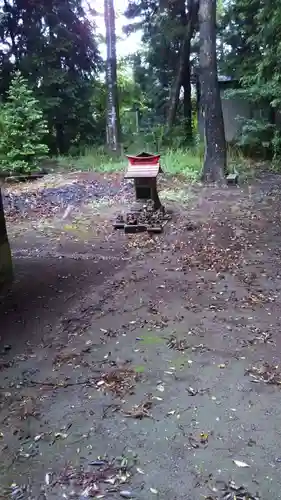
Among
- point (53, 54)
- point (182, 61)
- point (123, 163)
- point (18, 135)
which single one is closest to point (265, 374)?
point (18, 135)

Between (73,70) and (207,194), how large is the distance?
848 cm

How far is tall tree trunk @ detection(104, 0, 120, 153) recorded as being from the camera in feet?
39.1

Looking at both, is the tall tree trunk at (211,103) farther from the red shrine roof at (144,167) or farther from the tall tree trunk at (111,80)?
the tall tree trunk at (111,80)

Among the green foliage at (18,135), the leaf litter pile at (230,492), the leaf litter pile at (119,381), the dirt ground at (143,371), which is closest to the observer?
the leaf litter pile at (230,492)

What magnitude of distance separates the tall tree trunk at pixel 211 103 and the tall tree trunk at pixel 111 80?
3.99 m

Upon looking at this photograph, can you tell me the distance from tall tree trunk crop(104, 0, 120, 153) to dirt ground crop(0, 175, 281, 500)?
7538 mm

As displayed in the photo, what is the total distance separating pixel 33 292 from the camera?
4090 mm

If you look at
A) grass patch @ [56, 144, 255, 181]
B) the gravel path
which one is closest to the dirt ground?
the gravel path

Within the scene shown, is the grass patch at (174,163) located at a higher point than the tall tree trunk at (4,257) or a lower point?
higher

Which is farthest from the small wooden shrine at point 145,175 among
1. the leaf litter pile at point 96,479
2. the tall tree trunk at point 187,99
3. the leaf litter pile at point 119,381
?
the tall tree trunk at point 187,99

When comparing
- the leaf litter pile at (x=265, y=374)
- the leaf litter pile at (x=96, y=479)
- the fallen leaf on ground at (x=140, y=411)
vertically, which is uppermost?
the leaf litter pile at (x=265, y=374)

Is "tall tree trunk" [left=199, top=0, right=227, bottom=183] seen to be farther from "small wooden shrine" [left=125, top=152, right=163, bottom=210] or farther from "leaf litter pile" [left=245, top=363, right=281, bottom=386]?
"leaf litter pile" [left=245, top=363, right=281, bottom=386]

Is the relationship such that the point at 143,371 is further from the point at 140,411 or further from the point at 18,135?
the point at 18,135

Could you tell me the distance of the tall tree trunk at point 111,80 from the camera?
39.1 ft
